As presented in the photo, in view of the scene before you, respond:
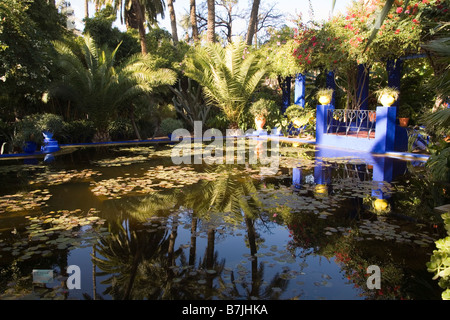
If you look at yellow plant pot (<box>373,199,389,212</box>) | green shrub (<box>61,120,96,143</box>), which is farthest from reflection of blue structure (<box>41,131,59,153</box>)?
yellow plant pot (<box>373,199,389,212</box>)

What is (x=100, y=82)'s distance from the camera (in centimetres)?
1415

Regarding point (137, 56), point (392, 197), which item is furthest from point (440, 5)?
point (137, 56)

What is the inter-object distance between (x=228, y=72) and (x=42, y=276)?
1393cm

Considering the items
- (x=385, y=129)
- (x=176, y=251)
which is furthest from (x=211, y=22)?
(x=176, y=251)

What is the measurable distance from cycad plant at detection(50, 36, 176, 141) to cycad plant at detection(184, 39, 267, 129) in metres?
1.87

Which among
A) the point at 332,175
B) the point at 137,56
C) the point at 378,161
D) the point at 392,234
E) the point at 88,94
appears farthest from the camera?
the point at 137,56

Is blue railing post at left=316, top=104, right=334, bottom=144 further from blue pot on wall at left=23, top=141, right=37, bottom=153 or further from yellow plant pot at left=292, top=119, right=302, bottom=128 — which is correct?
blue pot on wall at left=23, top=141, right=37, bottom=153

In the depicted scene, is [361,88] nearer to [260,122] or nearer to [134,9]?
[260,122]

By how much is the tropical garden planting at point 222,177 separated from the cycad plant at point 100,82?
0.19 ft

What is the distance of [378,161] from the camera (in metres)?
8.89

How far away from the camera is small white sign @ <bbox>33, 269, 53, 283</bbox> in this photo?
2904 mm

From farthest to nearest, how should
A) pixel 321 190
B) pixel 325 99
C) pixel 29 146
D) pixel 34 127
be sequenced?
1. pixel 325 99
2. pixel 34 127
3. pixel 29 146
4. pixel 321 190

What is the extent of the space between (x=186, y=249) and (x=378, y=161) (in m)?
7.05

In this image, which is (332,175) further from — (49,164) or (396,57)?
(49,164)
